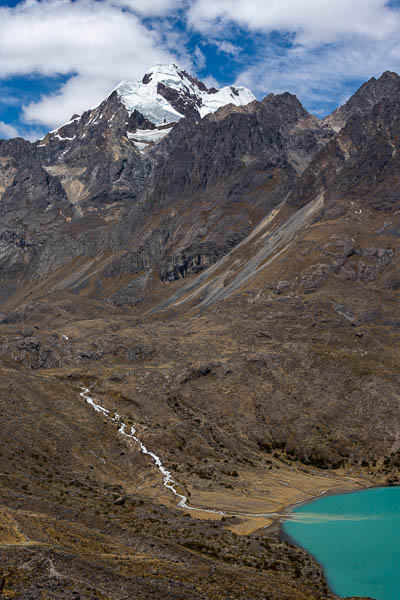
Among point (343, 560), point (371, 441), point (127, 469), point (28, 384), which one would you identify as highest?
point (28, 384)

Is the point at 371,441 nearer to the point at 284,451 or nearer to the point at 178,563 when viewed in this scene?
the point at 284,451

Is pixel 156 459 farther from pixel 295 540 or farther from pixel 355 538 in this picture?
pixel 355 538

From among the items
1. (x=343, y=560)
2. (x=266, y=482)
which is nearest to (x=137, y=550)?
(x=343, y=560)

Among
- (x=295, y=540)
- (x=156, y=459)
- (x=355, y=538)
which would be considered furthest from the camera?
(x=156, y=459)

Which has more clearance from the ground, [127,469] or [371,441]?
[127,469]

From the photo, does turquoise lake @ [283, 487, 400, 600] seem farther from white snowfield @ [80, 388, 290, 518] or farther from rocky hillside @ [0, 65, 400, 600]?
white snowfield @ [80, 388, 290, 518]

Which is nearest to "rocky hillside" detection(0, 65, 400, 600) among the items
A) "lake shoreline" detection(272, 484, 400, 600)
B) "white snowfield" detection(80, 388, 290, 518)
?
"white snowfield" detection(80, 388, 290, 518)

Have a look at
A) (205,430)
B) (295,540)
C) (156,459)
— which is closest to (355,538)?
(295,540)
